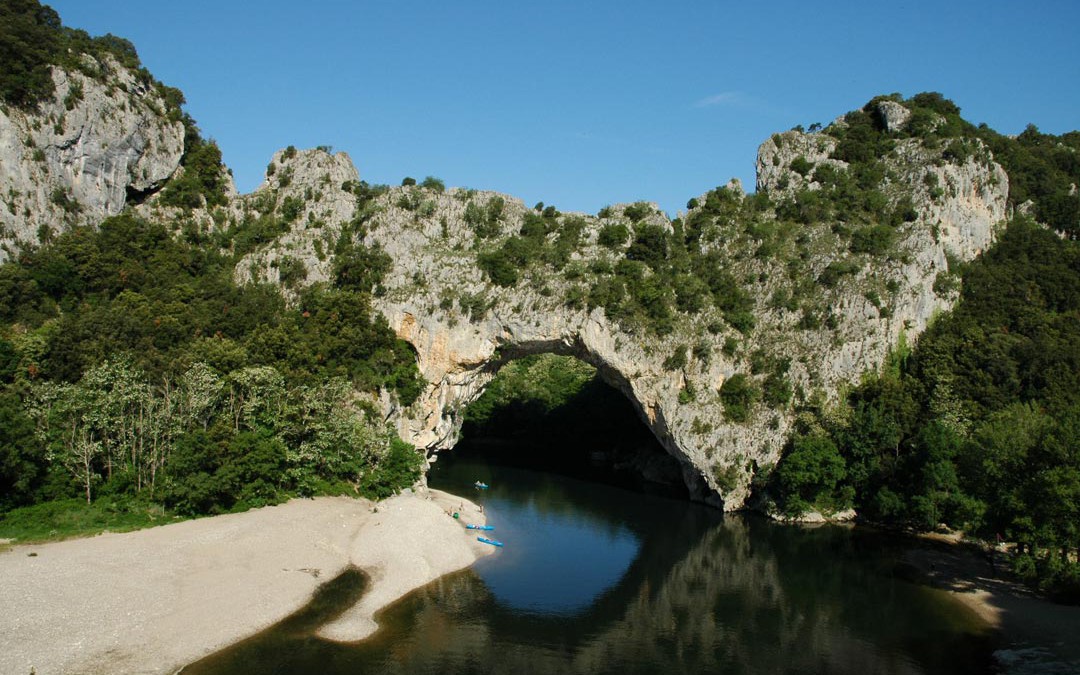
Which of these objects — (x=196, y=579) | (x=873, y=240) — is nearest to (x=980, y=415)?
(x=873, y=240)

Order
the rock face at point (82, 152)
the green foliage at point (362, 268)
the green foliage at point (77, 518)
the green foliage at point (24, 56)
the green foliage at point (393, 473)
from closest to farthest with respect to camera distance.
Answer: the green foliage at point (77, 518) → the green foliage at point (393, 473) → the rock face at point (82, 152) → the green foliage at point (24, 56) → the green foliage at point (362, 268)

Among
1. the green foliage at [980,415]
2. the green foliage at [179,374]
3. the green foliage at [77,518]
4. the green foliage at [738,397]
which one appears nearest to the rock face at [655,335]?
the green foliage at [738,397]

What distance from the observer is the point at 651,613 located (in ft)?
119

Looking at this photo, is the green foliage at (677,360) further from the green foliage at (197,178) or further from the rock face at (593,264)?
the green foliage at (197,178)

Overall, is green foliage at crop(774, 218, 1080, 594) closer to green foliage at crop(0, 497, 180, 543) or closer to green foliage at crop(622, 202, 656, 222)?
green foliage at crop(622, 202, 656, 222)

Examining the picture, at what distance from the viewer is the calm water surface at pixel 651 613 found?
2927 cm

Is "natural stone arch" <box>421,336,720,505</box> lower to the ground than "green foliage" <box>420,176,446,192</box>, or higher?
lower

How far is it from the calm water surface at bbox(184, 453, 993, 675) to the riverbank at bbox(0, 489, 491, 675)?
53.9 inches

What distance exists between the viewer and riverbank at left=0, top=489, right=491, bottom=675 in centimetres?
2630

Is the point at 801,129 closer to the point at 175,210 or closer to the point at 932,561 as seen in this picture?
the point at 932,561

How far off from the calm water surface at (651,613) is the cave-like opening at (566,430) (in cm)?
1906

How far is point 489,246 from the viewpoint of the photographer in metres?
66.2

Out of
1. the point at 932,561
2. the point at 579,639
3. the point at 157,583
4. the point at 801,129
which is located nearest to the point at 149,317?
the point at 157,583

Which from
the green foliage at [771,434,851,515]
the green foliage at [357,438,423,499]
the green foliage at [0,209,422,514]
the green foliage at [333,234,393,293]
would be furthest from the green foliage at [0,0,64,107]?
the green foliage at [771,434,851,515]
